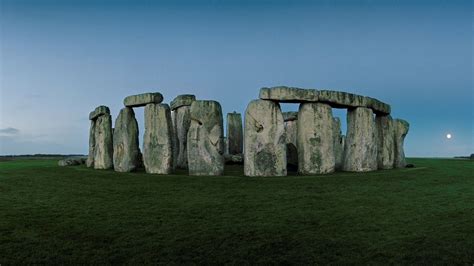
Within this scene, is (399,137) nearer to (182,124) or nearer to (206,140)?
(206,140)

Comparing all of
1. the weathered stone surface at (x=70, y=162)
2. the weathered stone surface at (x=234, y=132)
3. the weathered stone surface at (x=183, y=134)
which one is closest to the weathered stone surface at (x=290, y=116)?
the weathered stone surface at (x=234, y=132)

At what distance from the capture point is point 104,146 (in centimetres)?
1597

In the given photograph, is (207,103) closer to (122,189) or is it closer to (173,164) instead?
(173,164)

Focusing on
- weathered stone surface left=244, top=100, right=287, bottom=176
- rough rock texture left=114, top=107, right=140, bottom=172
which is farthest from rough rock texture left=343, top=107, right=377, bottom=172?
rough rock texture left=114, top=107, right=140, bottom=172

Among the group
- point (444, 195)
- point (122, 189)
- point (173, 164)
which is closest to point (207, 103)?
point (173, 164)

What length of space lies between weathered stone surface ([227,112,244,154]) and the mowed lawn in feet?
29.1

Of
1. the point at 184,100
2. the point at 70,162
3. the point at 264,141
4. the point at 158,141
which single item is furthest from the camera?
the point at 70,162

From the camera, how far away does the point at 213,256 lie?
5445 millimetres

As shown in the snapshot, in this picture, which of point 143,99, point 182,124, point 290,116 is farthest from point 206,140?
point 290,116

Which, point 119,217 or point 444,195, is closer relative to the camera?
point 119,217

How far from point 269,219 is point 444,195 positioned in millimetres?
4680

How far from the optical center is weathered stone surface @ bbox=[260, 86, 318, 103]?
1276 cm

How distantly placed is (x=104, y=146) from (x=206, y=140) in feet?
17.6

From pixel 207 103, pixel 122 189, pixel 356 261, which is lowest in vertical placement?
pixel 356 261
